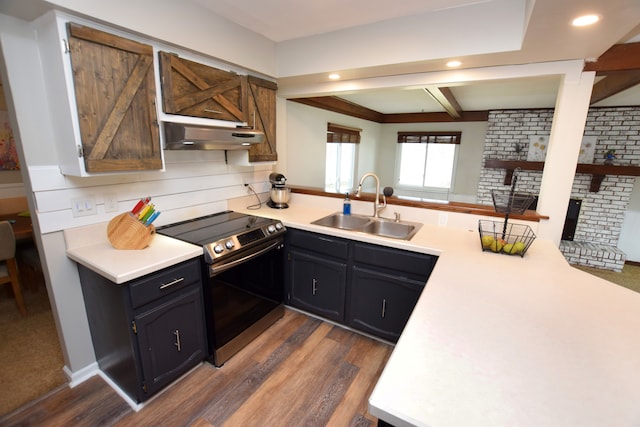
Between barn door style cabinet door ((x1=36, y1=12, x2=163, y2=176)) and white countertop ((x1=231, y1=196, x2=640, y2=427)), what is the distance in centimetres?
180

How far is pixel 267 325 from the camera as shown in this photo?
8.14 ft

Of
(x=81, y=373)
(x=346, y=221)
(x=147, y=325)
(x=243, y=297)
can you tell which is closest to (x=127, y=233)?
(x=147, y=325)

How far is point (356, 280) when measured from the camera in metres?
2.32

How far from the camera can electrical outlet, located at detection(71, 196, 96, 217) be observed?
178cm

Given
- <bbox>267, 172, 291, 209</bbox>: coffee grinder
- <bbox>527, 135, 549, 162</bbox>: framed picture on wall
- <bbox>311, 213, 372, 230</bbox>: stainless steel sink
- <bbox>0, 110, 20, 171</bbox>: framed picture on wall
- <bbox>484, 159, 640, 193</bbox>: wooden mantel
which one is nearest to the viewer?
<bbox>311, 213, 372, 230</bbox>: stainless steel sink

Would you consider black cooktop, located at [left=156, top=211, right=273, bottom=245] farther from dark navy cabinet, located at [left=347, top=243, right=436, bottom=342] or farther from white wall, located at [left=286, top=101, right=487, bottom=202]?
white wall, located at [left=286, top=101, right=487, bottom=202]

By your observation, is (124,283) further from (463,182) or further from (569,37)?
(463,182)

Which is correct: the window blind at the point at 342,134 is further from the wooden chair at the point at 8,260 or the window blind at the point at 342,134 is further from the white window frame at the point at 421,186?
the wooden chair at the point at 8,260

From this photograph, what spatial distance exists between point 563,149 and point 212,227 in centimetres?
265

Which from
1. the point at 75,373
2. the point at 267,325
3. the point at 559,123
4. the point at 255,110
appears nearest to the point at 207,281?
the point at 267,325

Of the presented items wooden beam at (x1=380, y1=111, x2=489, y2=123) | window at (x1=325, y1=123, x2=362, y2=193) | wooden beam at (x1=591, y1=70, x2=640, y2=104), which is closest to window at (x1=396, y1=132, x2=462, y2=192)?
wooden beam at (x1=380, y1=111, x2=489, y2=123)

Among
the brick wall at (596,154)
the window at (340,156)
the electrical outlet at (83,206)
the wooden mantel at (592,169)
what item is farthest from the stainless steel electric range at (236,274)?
the brick wall at (596,154)

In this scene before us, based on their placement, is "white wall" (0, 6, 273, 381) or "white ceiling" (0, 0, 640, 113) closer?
"white ceiling" (0, 0, 640, 113)

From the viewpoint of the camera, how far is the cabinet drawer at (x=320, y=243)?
231 cm
